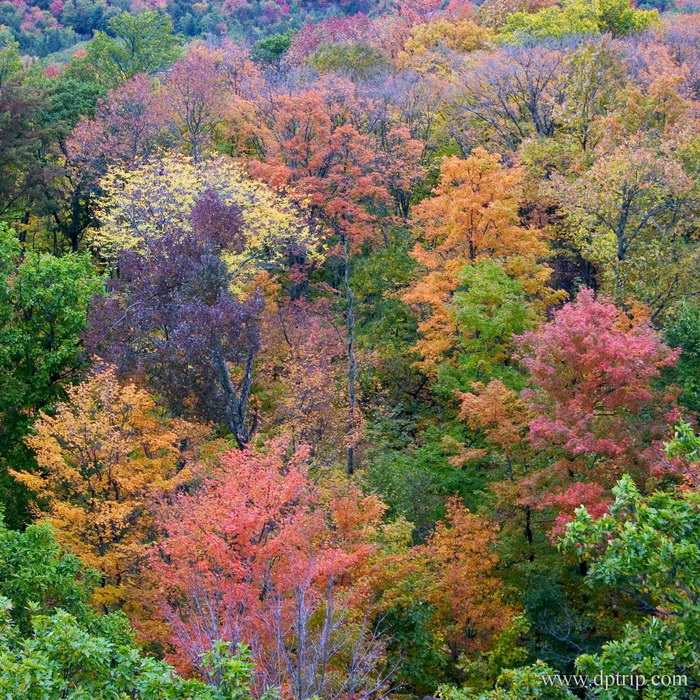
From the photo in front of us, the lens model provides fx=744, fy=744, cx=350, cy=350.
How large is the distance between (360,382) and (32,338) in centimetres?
1266

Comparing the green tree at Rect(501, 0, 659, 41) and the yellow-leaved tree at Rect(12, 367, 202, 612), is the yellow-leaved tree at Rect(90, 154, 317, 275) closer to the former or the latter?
the yellow-leaved tree at Rect(12, 367, 202, 612)

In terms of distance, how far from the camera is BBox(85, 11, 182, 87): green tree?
49531 mm

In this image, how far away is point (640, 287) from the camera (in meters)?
26.0

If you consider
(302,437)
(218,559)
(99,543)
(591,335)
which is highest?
(591,335)

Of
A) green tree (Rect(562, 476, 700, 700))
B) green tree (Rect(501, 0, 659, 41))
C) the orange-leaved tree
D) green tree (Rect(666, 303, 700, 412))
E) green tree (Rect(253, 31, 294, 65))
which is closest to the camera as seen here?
green tree (Rect(562, 476, 700, 700))

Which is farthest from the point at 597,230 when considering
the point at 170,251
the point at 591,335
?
the point at 170,251

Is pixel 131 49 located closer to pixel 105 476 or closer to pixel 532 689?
pixel 105 476

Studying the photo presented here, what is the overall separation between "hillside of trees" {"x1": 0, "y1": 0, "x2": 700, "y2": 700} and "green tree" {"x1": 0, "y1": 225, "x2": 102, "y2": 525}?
10 centimetres

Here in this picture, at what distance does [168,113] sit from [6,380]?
60.7ft

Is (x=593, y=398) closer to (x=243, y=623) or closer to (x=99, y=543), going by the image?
(x=243, y=623)

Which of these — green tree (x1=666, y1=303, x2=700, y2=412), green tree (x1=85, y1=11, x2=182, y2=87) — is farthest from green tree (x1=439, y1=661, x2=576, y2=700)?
green tree (x1=85, y1=11, x2=182, y2=87)

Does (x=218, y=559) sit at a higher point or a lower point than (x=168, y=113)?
lower

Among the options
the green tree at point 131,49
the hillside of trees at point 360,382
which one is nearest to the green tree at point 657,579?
the hillside of trees at point 360,382

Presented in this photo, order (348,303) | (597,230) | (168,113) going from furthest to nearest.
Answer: (168,113) < (348,303) < (597,230)
